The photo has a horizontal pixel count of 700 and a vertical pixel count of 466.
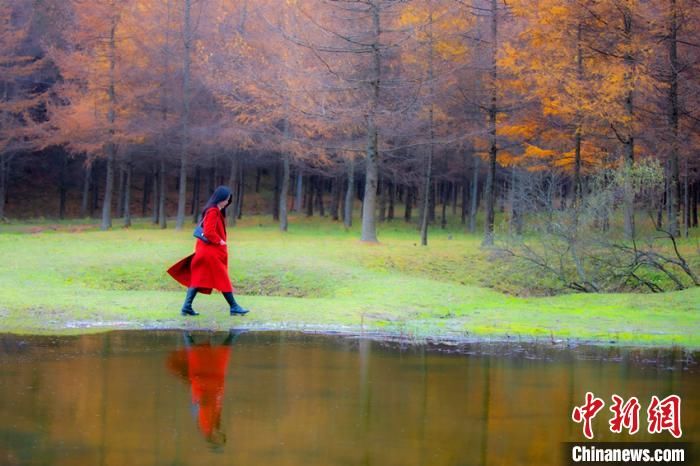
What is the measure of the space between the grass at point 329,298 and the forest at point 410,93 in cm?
383

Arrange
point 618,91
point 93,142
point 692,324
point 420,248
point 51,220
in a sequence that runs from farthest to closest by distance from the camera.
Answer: point 51,220
point 93,142
point 420,248
point 618,91
point 692,324

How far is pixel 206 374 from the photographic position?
10.6m

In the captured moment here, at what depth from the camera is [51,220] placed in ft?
177

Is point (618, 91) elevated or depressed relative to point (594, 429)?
elevated

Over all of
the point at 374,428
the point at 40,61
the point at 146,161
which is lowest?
the point at 374,428

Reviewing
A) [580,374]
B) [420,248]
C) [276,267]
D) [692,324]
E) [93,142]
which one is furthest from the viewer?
[93,142]

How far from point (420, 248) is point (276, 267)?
337 inches

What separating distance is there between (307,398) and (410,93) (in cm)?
2460

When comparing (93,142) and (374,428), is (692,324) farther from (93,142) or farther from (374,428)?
(93,142)

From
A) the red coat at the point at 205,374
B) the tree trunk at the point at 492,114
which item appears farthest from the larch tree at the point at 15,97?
the red coat at the point at 205,374

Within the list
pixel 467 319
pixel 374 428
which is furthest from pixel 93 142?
pixel 374 428

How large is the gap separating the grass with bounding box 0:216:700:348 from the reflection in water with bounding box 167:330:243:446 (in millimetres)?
2037

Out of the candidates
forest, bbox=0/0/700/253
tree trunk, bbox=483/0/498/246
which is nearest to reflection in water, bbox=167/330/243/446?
forest, bbox=0/0/700/253

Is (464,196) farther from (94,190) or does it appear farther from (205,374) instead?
(205,374)
